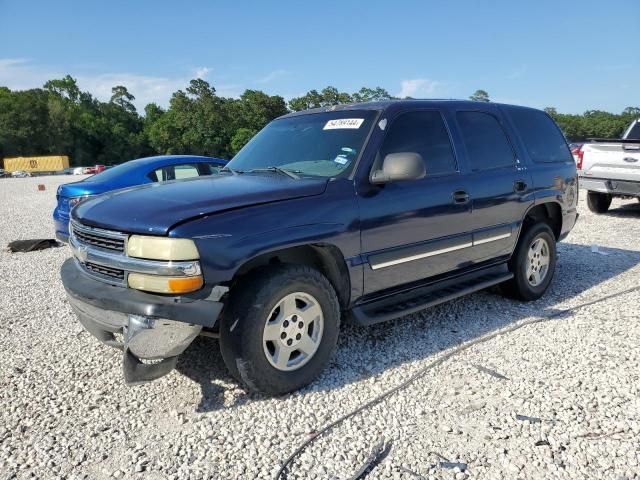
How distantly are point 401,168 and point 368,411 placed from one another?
1.59 meters

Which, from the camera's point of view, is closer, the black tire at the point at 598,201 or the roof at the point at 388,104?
the roof at the point at 388,104

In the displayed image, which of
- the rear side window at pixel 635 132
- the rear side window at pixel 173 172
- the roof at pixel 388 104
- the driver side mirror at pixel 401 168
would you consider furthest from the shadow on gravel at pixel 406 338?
the rear side window at pixel 635 132

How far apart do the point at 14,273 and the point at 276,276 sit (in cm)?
528

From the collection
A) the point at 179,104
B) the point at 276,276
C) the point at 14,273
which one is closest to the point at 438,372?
the point at 276,276

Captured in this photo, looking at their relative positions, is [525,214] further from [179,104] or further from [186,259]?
[179,104]

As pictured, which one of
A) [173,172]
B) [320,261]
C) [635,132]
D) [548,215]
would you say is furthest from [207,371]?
[635,132]

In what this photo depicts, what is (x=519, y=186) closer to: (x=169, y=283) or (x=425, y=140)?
(x=425, y=140)

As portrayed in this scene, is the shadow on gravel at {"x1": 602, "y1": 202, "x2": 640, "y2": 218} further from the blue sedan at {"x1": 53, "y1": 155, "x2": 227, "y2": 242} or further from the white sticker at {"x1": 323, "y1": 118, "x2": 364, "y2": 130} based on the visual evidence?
the white sticker at {"x1": 323, "y1": 118, "x2": 364, "y2": 130}

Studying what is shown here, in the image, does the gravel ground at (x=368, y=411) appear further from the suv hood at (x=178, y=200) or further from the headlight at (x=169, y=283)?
the suv hood at (x=178, y=200)

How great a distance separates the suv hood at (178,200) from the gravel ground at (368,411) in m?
1.14

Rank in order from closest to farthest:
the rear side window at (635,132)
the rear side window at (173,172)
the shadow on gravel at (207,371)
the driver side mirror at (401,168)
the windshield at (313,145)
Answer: the shadow on gravel at (207,371), the driver side mirror at (401,168), the windshield at (313,145), the rear side window at (173,172), the rear side window at (635,132)

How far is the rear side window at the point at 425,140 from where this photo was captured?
3.92 m

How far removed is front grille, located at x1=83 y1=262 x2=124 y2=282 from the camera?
3.04 metres

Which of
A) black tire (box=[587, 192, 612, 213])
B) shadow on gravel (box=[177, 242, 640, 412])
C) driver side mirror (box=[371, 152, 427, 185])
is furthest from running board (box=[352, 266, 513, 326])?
black tire (box=[587, 192, 612, 213])
